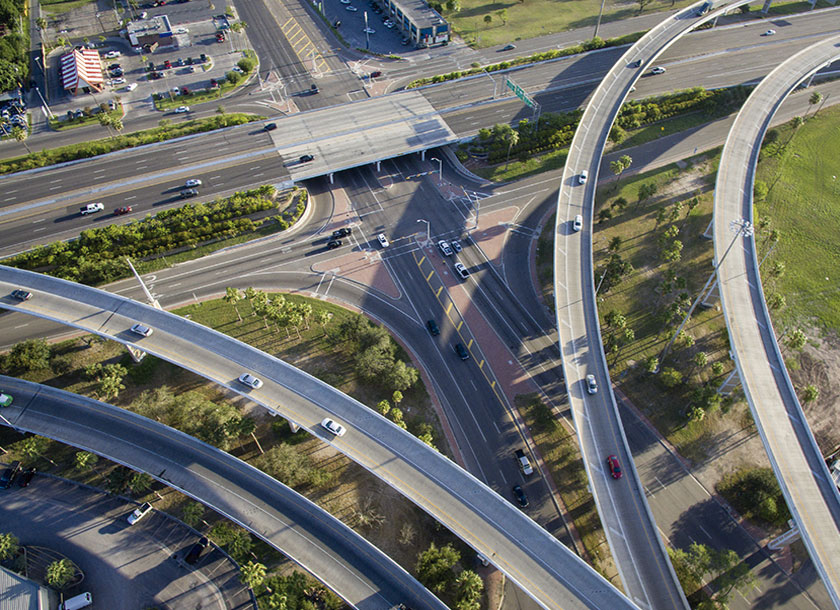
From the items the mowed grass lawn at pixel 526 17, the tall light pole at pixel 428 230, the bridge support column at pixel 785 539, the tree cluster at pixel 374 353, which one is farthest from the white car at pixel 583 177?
the mowed grass lawn at pixel 526 17

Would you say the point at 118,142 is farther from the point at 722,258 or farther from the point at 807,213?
the point at 807,213

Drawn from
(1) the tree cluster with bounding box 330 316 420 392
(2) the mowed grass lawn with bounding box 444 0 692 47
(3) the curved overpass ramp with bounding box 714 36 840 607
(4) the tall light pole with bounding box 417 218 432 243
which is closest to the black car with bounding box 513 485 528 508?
(1) the tree cluster with bounding box 330 316 420 392

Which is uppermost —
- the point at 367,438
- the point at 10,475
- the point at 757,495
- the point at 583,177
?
the point at 583,177

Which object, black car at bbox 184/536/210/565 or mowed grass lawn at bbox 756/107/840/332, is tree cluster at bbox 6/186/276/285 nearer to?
black car at bbox 184/536/210/565

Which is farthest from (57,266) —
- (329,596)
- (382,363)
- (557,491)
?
(557,491)

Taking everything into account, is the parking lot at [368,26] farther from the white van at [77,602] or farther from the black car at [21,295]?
Answer: the white van at [77,602]

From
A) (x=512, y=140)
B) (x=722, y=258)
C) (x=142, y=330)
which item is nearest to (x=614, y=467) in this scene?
(x=722, y=258)
